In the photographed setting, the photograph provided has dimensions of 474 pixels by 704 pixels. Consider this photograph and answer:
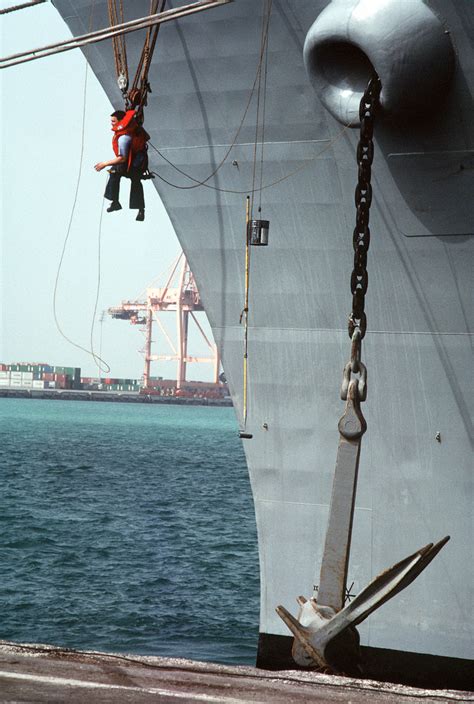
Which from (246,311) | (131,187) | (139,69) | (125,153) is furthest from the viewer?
(246,311)

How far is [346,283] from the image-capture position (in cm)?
849

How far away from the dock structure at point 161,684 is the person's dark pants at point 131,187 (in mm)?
4139

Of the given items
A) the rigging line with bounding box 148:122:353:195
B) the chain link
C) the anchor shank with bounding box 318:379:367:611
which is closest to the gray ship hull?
the rigging line with bounding box 148:122:353:195

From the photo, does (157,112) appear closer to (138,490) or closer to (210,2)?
(210,2)

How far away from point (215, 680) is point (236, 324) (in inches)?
186

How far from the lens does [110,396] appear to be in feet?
483

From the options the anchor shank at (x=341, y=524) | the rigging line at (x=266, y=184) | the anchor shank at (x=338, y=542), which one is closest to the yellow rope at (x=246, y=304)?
the rigging line at (x=266, y=184)

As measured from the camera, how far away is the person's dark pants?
8.00 metres

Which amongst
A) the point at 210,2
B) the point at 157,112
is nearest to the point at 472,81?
the point at 210,2

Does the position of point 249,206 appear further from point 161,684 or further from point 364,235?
point 161,684

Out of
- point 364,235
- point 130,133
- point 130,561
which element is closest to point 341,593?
point 364,235

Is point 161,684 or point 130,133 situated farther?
point 130,133

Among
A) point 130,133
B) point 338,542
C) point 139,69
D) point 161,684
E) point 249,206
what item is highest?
point 139,69

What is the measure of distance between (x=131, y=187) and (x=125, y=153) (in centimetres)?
44
